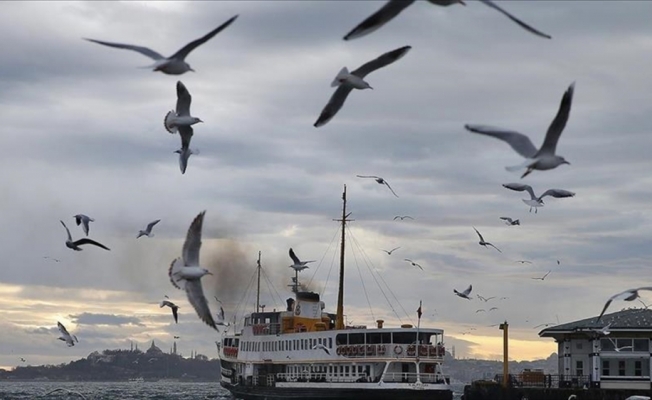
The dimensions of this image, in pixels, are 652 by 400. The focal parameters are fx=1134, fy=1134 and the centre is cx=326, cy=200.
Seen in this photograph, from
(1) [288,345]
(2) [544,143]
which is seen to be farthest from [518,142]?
(1) [288,345]

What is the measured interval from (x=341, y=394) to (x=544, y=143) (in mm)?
44092

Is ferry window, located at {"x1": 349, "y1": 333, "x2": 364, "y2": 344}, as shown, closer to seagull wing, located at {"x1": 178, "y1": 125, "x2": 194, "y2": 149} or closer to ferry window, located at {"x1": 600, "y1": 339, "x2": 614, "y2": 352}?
ferry window, located at {"x1": 600, "y1": 339, "x2": 614, "y2": 352}

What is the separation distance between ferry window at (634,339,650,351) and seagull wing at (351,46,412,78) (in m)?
46.4

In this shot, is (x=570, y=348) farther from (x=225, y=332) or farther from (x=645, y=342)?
(x=225, y=332)

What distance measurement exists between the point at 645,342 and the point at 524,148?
151 feet

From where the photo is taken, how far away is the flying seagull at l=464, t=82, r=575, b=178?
25.5 metres

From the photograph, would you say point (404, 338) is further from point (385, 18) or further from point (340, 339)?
point (385, 18)

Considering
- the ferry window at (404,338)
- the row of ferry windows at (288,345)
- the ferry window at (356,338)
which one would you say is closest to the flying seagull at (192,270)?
the ferry window at (404,338)

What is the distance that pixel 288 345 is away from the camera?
76.8m

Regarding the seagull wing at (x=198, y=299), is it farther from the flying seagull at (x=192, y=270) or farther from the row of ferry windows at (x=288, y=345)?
the row of ferry windows at (x=288, y=345)

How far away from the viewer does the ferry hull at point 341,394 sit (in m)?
64.6

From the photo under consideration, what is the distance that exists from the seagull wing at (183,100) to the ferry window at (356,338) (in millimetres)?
39185

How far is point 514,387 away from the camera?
70750 millimetres

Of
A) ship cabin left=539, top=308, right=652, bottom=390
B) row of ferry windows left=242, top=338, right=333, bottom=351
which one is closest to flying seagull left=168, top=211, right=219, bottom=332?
row of ferry windows left=242, top=338, right=333, bottom=351
